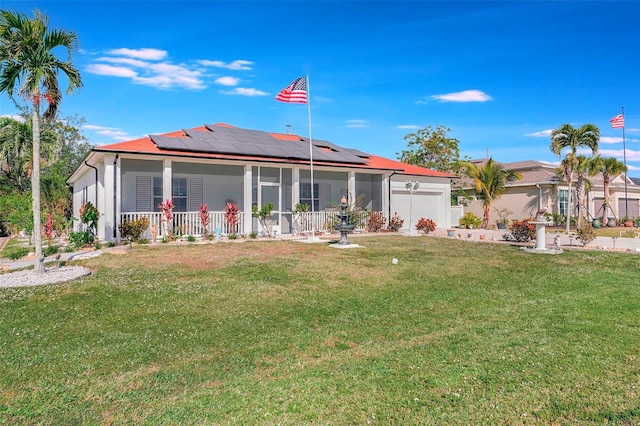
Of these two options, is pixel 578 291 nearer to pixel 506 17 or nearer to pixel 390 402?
pixel 390 402

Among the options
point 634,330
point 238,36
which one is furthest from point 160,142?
point 634,330

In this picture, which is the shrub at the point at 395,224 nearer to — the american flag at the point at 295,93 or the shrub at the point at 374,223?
the shrub at the point at 374,223

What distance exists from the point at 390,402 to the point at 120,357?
9.41 feet

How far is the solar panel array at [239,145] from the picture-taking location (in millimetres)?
14870

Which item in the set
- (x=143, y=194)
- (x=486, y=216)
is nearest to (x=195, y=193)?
(x=143, y=194)

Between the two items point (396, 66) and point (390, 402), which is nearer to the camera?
point (390, 402)

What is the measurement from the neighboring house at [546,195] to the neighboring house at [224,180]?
8783 mm

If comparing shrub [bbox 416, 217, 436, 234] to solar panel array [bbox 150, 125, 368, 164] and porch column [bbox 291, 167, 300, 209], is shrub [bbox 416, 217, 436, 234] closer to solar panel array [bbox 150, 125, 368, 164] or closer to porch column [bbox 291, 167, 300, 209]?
solar panel array [bbox 150, 125, 368, 164]

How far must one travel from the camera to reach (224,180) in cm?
1677

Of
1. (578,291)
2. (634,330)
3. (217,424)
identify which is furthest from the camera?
(578,291)

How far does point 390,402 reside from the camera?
11.3 feet

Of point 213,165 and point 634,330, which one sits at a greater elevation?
point 213,165

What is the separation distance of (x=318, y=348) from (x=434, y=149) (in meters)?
30.1

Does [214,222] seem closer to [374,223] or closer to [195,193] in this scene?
[195,193]
